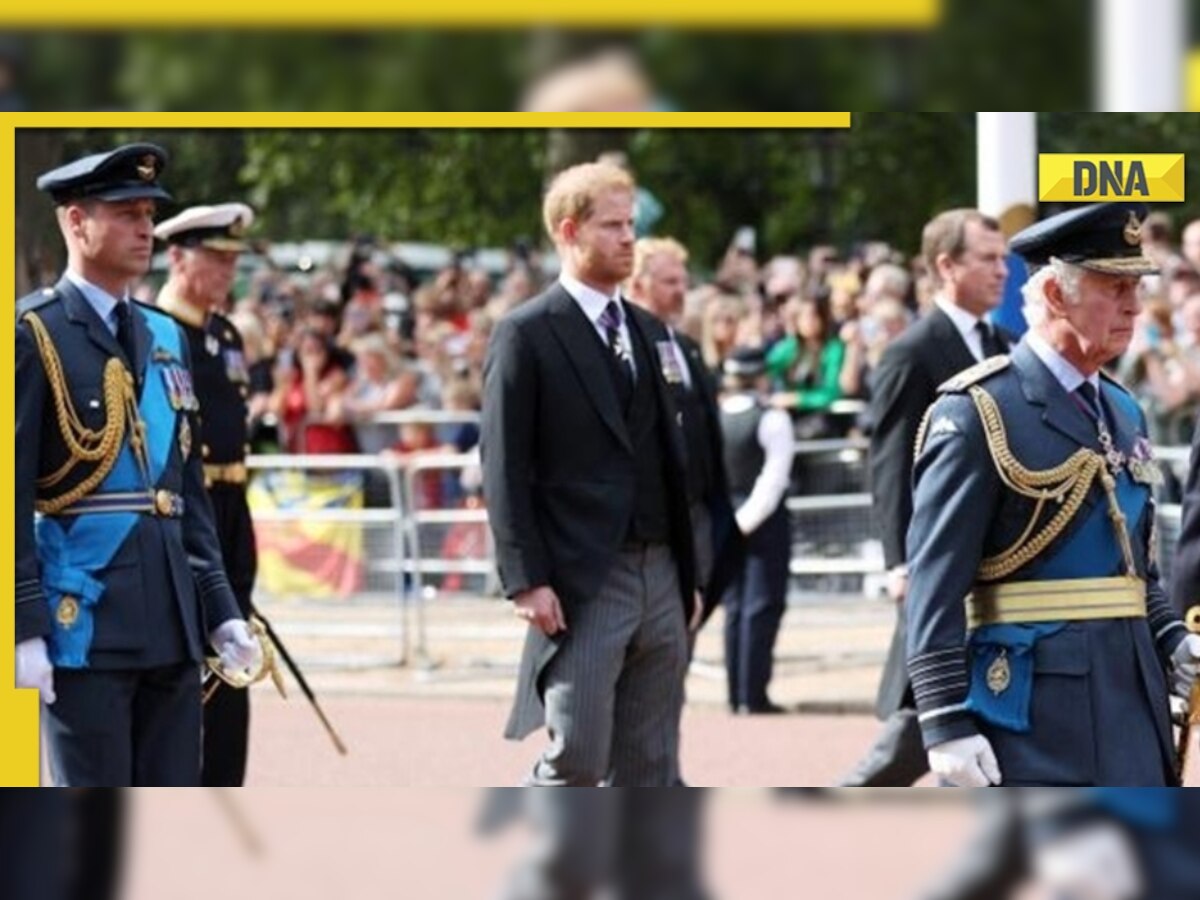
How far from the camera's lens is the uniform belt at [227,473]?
23.5 feet

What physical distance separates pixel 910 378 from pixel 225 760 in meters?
1.84

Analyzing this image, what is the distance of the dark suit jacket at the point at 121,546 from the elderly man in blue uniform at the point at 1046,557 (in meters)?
1.40

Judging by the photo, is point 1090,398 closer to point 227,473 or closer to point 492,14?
point 492,14

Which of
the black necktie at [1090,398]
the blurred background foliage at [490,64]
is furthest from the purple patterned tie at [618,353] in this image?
the blurred background foliage at [490,64]

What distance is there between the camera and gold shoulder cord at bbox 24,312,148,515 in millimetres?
5281

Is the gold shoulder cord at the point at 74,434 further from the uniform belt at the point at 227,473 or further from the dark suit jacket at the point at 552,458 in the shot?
the uniform belt at the point at 227,473

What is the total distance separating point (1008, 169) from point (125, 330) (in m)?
2.21

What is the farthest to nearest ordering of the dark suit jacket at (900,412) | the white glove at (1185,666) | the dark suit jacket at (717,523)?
the dark suit jacket at (900,412), the dark suit jacket at (717,523), the white glove at (1185,666)

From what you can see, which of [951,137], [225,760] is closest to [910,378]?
[951,137]

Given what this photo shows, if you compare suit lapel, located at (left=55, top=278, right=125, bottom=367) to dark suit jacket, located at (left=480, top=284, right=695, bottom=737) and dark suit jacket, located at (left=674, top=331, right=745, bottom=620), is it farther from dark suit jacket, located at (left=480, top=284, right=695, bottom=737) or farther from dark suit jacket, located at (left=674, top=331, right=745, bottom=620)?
dark suit jacket, located at (left=674, top=331, right=745, bottom=620)

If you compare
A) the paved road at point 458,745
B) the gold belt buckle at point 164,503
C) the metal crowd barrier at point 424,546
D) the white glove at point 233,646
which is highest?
the gold belt buckle at point 164,503

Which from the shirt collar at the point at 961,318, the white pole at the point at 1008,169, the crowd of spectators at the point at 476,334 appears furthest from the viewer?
the crowd of spectators at the point at 476,334

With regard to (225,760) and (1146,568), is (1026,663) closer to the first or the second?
(1146,568)

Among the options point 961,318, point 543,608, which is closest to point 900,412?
point 961,318
